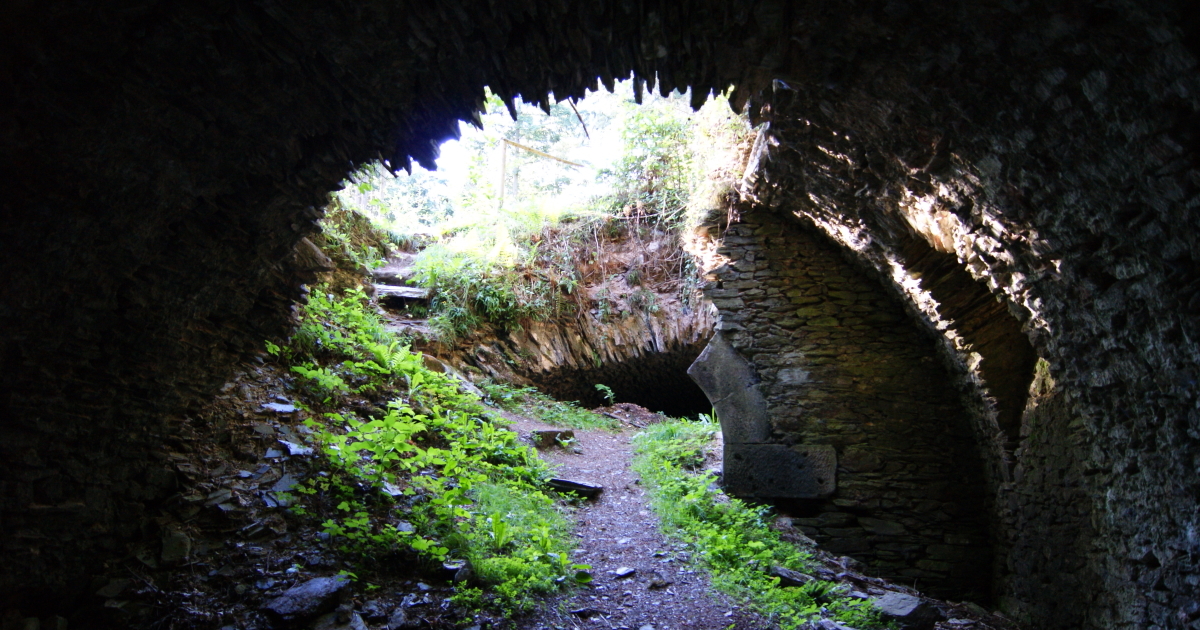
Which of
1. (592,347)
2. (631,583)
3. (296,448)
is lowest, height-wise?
(631,583)

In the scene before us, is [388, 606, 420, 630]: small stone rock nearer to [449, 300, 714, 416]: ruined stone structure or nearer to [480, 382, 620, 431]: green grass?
[480, 382, 620, 431]: green grass

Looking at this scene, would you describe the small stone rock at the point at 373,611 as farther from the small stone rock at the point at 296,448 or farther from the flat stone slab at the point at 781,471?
the flat stone slab at the point at 781,471

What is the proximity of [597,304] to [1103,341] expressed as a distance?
25.1ft

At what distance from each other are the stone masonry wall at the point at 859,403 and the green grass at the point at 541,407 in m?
3.26

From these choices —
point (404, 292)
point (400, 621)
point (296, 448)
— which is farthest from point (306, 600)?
point (404, 292)

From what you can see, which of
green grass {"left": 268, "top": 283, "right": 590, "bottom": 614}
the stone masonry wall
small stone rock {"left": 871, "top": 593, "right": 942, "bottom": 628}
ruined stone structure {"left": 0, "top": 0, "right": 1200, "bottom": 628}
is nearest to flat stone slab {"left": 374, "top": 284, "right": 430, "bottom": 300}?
green grass {"left": 268, "top": 283, "right": 590, "bottom": 614}

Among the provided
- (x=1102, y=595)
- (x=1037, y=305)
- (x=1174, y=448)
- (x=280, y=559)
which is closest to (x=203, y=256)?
(x=280, y=559)

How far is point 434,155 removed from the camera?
10.1ft

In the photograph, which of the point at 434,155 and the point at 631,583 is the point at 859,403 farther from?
the point at 434,155

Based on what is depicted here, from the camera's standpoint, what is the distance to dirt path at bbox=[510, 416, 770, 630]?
361cm

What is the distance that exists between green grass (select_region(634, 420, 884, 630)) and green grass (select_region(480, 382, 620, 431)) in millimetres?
1780

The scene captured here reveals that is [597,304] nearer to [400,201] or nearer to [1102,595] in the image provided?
[1102,595]

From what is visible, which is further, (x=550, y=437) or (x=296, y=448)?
(x=550, y=437)

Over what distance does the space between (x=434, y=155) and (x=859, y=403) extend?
186 inches
